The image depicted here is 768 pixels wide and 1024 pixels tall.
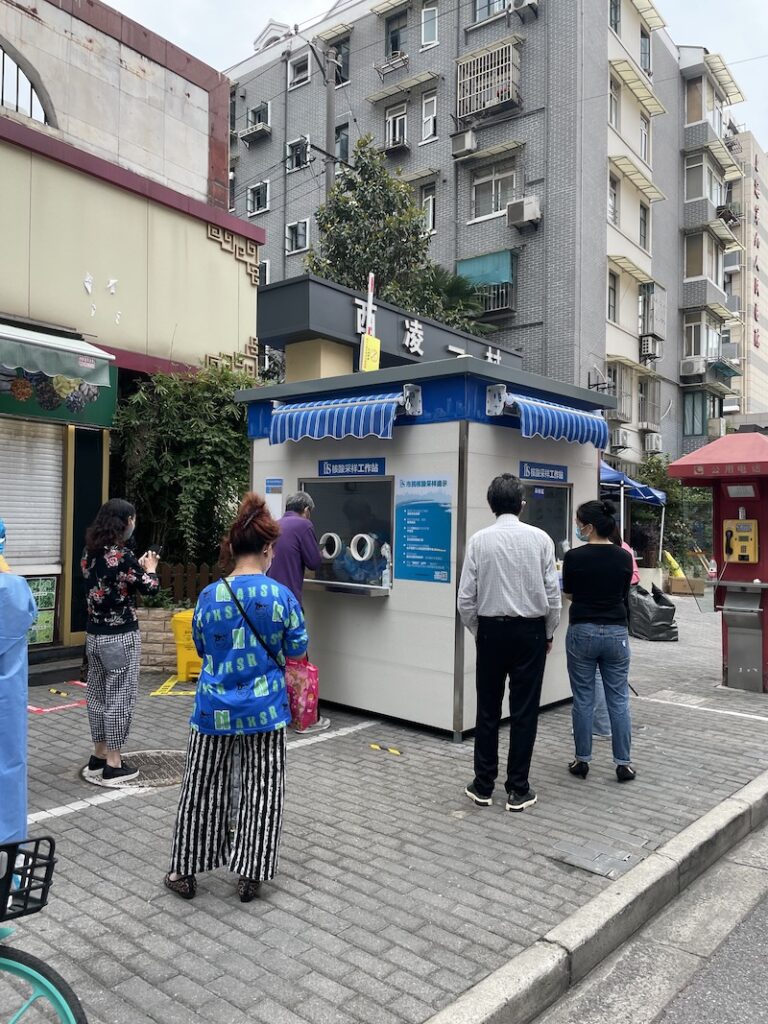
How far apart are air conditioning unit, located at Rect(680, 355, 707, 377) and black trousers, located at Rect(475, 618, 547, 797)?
24854 mm

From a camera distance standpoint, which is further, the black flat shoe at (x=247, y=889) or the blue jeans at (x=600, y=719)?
the blue jeans at (x=600, y=719)

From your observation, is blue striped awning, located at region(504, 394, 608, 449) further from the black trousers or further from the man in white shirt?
the black trousers

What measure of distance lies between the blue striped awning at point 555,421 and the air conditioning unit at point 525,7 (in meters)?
18.5

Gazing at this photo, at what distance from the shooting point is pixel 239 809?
11.7ft

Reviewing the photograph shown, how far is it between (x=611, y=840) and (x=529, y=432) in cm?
304

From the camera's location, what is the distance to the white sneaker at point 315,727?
6273mm

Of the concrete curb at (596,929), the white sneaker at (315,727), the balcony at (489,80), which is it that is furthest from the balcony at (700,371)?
the concrete curb at (596,929)

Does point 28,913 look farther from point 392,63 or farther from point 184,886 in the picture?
point 392,63

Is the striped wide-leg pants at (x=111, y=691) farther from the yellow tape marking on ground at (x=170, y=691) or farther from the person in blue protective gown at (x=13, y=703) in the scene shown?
the person in blue protective gown at (x=13, y=703)

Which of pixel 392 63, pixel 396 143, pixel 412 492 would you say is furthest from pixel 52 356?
pixel 392 63

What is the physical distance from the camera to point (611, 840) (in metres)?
4.29

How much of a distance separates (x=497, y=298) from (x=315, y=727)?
1718cm

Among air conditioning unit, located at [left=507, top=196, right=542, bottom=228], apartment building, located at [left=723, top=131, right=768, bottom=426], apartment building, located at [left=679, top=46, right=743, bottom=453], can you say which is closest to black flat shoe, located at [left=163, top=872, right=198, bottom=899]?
air conditioning unit, located at [left=507, top=196, right=542, bottom=228]

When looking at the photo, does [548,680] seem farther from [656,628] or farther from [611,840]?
[656,628]
